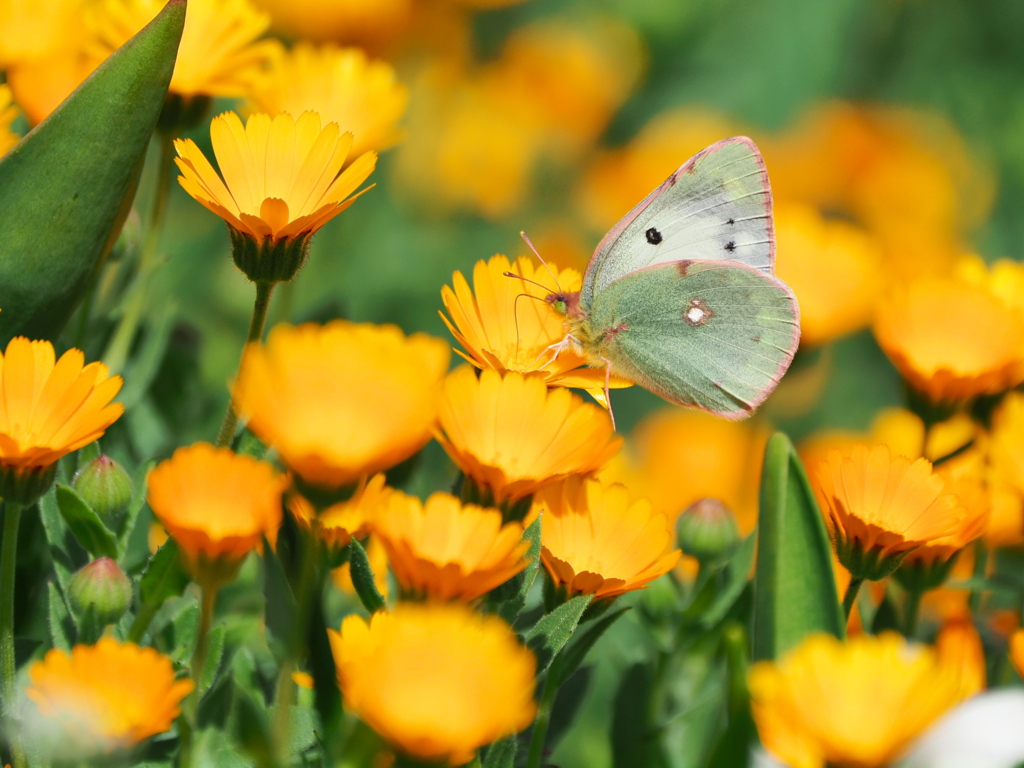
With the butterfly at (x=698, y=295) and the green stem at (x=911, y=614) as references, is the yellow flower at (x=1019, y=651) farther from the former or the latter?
the butterfly at (x=698, y=295)

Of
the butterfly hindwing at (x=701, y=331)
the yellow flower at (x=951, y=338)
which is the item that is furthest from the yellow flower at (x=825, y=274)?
the yellow flower at (x=951, y=338)

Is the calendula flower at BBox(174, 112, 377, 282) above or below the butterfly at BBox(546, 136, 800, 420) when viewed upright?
above

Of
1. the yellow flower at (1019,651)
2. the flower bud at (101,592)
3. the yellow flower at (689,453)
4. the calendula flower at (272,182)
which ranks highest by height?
the calendula flower at (272,182)

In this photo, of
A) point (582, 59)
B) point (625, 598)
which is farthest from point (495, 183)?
point (625, 598)

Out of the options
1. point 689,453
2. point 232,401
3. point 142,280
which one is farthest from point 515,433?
point 689,453

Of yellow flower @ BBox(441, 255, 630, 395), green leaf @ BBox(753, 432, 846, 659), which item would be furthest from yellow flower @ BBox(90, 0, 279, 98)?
green leaf @ BBox(753, 432, 846, 659)

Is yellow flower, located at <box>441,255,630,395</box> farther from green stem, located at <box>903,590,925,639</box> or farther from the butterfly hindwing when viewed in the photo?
green stem, located at <box>903,590,925,639</box>

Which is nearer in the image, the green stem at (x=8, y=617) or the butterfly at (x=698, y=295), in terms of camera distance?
the green stem at (x=8, y=617)
